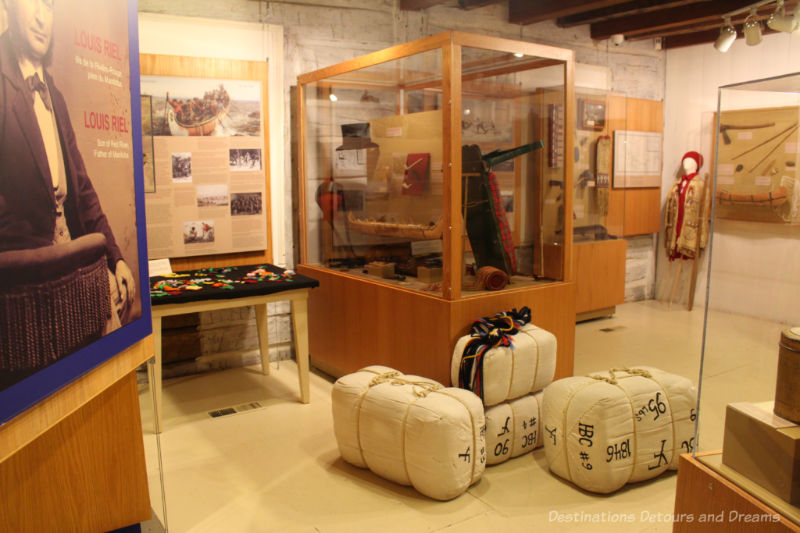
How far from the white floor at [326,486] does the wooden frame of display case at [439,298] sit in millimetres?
529

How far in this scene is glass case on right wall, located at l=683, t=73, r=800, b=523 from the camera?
1465 millimetres

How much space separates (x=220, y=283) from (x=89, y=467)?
6.22 ft

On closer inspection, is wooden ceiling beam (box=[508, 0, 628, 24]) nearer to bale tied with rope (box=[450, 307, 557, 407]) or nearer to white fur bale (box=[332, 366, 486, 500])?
bale tied with rope (box=[450, 307, 557, 407])

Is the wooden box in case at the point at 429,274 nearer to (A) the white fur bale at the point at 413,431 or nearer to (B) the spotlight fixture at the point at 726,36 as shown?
(A) the white fur bale at the point at 413,431

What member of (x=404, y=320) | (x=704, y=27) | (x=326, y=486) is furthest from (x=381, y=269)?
(x=704, y=27)

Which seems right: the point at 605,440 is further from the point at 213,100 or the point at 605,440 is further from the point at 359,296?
the point at 213,100

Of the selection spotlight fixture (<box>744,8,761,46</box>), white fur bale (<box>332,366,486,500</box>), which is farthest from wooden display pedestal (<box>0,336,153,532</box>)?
spotlight fixture (<box>744,8,761,46</box>)

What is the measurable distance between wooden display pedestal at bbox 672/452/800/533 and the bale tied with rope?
4.31 ft

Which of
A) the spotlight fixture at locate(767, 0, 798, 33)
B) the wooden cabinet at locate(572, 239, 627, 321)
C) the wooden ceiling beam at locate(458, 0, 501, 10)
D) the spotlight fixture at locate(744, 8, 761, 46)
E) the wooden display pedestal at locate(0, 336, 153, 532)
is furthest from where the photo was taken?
the wooden cabinet at locate(572, 239, 627, 321)

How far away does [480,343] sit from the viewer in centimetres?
308

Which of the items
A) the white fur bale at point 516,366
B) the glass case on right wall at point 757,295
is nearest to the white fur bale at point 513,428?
the white fur bale at point 516,366

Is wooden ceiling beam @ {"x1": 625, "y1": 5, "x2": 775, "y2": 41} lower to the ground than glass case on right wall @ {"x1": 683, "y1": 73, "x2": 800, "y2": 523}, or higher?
higher

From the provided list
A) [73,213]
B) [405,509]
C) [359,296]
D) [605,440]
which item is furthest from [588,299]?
[73,213]

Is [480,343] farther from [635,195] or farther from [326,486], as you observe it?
[635,195]
